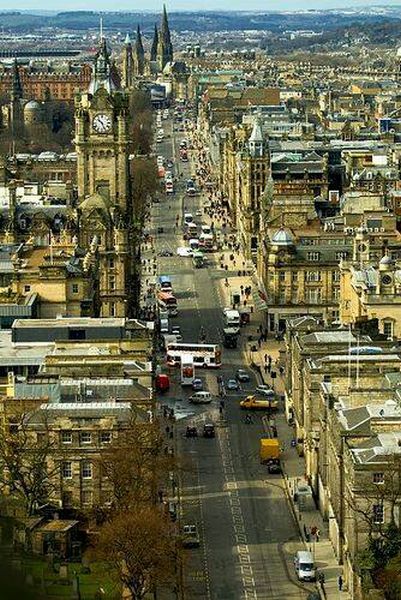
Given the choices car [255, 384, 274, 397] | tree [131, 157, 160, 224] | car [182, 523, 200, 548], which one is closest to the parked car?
car [255, 384, 274, 397]

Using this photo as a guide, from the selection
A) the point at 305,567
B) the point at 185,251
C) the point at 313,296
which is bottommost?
the point at 185,251

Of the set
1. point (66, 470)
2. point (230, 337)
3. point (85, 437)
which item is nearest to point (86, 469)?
point (66, 470)

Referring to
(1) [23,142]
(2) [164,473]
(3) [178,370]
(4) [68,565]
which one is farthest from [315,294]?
(1) [23,142]

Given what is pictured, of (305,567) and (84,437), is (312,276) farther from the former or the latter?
(305,567)

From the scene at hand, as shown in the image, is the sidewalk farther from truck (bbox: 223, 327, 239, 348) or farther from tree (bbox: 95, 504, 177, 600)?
tree (bbox: 95, 504, 177, 600)

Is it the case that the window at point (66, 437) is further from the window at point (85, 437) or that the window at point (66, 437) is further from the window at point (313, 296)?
the window at point (313, 296)

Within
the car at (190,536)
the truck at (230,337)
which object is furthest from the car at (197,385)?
the car at (190,536)

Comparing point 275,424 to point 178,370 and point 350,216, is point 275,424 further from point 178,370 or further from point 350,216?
point 350,216
